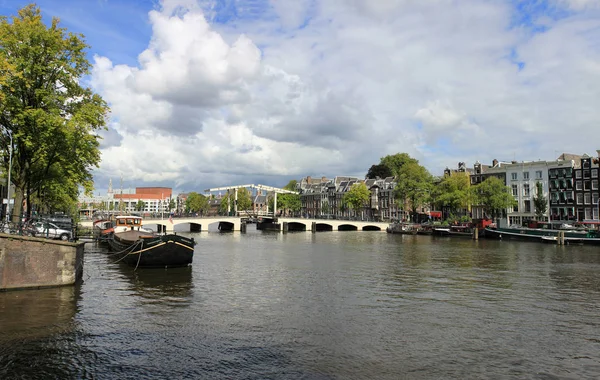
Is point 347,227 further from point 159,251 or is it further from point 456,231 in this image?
point 159,251

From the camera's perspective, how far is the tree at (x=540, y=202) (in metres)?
97.1

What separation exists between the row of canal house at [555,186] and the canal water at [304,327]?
68474 millimetres

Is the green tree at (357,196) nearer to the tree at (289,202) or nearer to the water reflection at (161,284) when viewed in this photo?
the tree at (289,202)

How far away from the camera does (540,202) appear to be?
97.2 meters

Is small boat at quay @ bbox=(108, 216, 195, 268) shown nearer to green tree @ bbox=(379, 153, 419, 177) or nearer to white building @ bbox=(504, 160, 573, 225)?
white building @ bbox=(504, 160, 573, 225)

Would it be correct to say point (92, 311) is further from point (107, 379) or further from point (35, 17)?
point (35, 17)

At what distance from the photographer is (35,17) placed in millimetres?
34094

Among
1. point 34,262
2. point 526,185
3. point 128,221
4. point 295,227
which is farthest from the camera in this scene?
point 295,227

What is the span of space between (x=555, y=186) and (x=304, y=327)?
321ft

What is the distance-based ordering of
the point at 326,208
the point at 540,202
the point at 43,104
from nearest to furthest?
the point at 43,104, the point at 540,202, the point at 326,208

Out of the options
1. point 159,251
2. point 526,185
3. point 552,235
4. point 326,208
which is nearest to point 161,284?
point 159,251

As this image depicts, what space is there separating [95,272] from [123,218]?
17.4m

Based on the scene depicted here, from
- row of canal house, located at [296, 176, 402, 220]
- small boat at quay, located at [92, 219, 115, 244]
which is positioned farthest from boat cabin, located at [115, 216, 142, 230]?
row of canal house, located at [296, 176, 402, 220]

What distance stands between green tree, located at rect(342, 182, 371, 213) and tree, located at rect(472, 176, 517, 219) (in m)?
44.8
